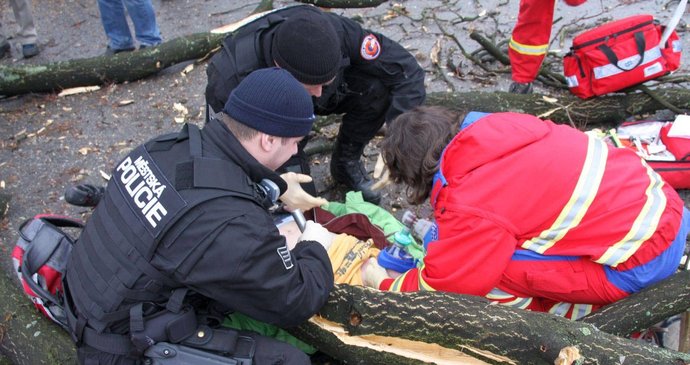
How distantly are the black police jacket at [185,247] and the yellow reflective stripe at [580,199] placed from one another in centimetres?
87

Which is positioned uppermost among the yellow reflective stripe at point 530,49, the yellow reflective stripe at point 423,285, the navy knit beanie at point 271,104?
the navy knit beanie at point 271,104

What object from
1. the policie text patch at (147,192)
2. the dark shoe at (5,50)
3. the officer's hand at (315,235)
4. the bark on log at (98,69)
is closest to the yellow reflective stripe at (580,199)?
the officer's hand at (315,235)

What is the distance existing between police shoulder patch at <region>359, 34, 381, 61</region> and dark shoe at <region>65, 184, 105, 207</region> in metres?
1.73

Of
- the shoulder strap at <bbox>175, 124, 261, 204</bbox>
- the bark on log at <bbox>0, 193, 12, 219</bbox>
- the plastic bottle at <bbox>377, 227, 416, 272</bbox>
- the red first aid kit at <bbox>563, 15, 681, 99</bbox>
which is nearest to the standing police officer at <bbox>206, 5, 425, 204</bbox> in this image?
the plastic bottle at <bbox>377, 227, 416, 272</bbox>

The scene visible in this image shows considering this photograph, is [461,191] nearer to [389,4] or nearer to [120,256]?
[120,256]

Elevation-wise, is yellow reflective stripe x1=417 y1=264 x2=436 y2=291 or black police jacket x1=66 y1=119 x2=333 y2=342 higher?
black police jacket x1=66 y1=119 x2=333 y2=342

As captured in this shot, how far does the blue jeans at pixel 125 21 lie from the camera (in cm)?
489

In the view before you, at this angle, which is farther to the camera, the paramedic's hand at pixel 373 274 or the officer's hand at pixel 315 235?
the paramedic's hand at pixel 373 274

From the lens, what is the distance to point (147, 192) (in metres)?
1.82

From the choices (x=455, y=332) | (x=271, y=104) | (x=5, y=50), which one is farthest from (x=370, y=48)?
(x=5, y=50)

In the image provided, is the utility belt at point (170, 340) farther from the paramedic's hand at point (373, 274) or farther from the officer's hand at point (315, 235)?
the paramedic's hand at point (373, 274)

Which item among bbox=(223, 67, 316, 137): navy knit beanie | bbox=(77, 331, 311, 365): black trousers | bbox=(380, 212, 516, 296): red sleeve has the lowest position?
bbox=(77, 331, 311, 365): black trousers

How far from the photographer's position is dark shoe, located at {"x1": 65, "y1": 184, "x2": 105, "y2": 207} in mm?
2939

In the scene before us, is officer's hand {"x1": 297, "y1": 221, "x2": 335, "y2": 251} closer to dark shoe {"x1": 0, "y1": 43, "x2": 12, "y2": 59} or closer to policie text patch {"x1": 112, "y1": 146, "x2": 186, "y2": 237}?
policie text patch {"x1": 112, "y1": 146, "x2": 186, "y2": 237}
